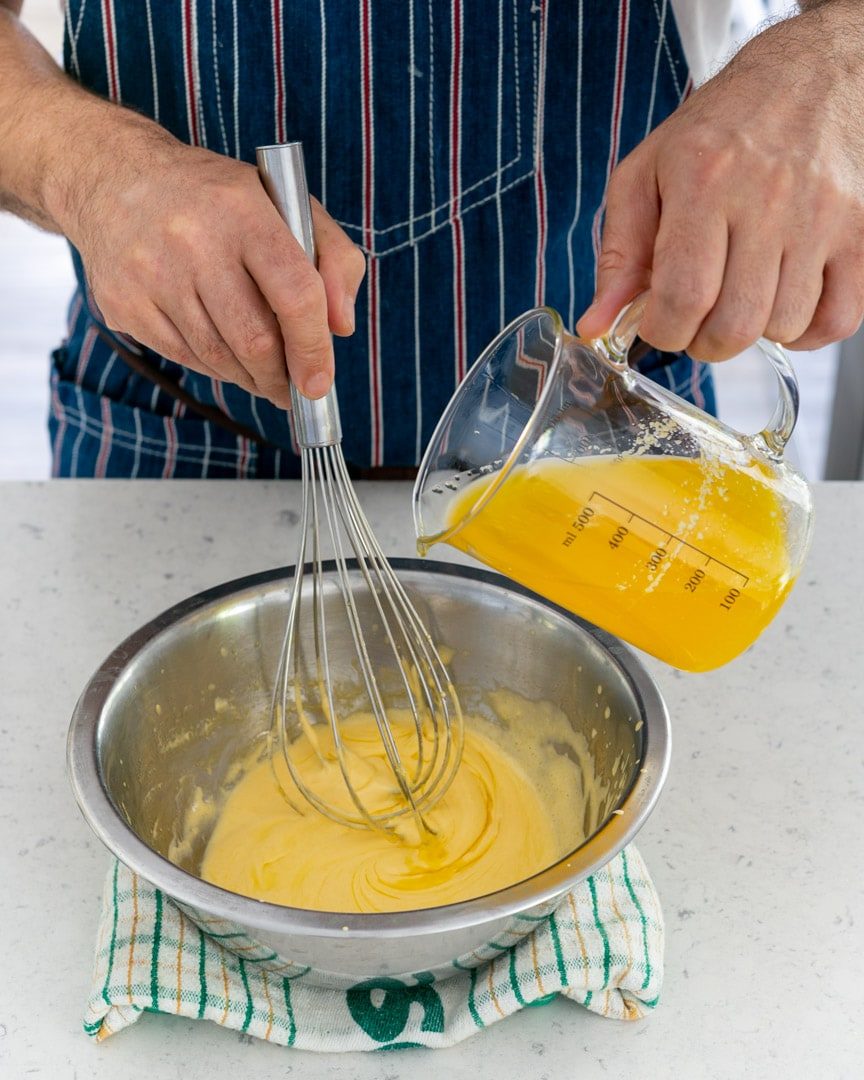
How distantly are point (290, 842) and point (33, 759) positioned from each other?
0.19 metres

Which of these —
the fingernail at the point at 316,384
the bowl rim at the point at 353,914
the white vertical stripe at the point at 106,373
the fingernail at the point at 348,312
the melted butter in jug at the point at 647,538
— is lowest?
the white vertical stripe at the point at 106,373

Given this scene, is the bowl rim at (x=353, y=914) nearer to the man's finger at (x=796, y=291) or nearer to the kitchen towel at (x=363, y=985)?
the kitchen towel at (x=363, y=985)

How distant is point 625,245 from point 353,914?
35cm

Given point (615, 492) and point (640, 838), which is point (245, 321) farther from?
point (640, 838)

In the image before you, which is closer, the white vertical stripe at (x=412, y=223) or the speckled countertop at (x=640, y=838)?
the speckled countertop at (x=640, y=838)

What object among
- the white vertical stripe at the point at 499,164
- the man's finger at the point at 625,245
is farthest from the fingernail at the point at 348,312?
the white vertical stripe at the point at 499,164

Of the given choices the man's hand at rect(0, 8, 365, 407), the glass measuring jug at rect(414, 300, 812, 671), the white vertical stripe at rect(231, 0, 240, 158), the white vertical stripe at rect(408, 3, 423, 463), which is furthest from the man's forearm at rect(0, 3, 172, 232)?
the glass measuring jug at rect(414, 300, 812, 671)

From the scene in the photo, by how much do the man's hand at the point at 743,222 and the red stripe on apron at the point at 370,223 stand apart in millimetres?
338

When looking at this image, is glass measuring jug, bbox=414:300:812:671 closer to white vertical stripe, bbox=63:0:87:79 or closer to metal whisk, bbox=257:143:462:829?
metal whisk, bbox=257:143:462:829

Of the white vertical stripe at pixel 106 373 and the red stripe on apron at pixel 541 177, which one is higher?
the red stripe on apron at pixel 541 177

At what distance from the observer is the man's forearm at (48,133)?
770mm

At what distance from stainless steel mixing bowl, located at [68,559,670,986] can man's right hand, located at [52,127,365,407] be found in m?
0.16

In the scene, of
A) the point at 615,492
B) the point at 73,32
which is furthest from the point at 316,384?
the point at 73,32

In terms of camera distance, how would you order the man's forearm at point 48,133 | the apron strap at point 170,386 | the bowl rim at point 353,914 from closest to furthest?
the bowl rim at point 353,914
the man's forearm at point 48,133
the apron strap at point 170,386
